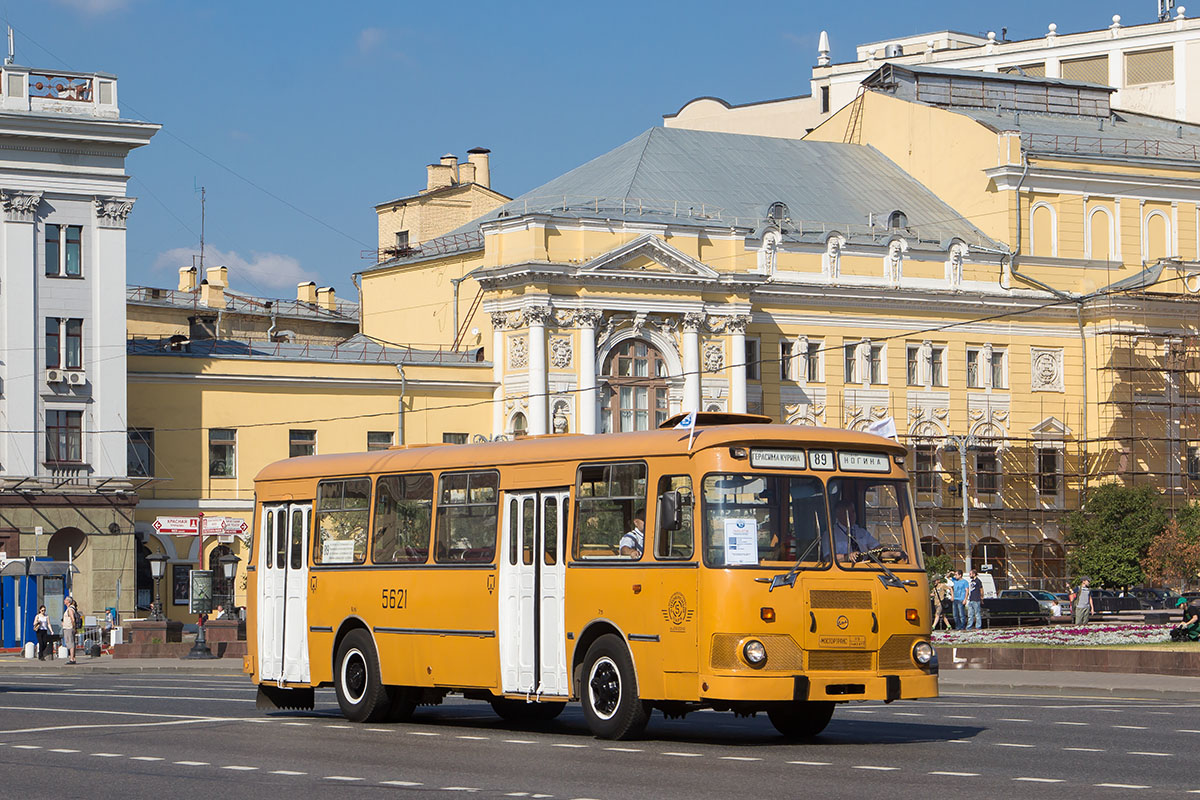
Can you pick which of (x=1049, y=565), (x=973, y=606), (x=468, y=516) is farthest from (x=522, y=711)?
(x=1049, y=565)

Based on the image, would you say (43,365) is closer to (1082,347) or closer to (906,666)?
(1082,347)

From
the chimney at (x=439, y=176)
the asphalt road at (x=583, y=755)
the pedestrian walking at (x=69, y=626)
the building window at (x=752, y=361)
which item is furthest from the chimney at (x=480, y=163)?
the asphalt road at (x=583, y=755)

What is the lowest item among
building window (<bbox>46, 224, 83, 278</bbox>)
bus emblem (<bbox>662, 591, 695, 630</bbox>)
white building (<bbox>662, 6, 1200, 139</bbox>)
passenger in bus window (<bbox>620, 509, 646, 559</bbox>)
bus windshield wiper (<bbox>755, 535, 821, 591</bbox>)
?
bus emblem (<bbox>662, 591, 695, 630</bbox>)

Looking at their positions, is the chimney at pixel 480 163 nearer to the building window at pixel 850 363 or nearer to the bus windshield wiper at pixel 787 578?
the building window at pixel 850 363

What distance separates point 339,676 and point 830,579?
6391 mm

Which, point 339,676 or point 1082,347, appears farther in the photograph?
point 1082,347

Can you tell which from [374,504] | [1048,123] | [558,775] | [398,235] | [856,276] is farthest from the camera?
[398,235]

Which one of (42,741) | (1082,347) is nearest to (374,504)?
(42,741)

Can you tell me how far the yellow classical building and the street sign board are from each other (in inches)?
450

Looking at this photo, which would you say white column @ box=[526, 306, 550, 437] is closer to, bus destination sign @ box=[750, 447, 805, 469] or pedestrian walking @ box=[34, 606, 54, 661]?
pedestrian walking @ box=[34, 606, 54, 661]

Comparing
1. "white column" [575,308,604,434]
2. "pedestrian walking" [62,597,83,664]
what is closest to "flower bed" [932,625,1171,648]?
"pedestrian walking" [62,597,83,664]

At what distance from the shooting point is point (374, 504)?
22.0m

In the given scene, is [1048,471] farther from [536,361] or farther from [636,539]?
[636,539]

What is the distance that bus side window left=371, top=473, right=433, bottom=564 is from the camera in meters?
21.4
